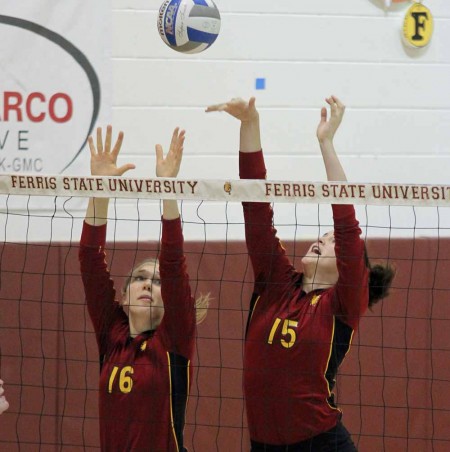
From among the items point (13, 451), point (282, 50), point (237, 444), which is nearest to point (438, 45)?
point (282, 50)

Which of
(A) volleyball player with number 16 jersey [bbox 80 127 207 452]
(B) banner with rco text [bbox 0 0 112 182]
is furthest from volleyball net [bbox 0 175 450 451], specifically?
(A) volleyball player with number 16 jersey [bbox 80 127 207 452]

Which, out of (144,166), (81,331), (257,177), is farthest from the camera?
(144,166)

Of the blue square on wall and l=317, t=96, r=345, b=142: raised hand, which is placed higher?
the blue square on wall

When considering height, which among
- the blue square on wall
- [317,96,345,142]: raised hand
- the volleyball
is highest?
the blue square on wall

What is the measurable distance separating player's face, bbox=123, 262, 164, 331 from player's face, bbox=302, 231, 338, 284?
660 millimetres

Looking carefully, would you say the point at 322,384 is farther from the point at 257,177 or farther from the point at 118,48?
the point at 118,48

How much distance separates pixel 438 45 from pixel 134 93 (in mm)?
1956

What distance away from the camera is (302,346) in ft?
12.8

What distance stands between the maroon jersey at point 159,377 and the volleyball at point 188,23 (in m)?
1.10

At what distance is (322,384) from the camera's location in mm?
3893

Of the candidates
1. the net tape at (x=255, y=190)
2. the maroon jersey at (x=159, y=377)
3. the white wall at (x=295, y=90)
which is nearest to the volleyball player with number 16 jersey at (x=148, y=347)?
the maroon jersey at (x=159, y=377)

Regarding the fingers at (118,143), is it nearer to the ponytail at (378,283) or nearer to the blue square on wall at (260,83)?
the ponytail at (378,283)

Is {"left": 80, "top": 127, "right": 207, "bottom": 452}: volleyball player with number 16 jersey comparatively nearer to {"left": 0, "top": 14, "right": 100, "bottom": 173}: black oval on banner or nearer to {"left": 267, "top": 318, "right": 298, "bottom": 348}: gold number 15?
{"left": 267, "top": 318, "right": 298, "bottom": 348}: gold number 15

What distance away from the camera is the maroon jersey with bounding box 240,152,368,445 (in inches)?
151
